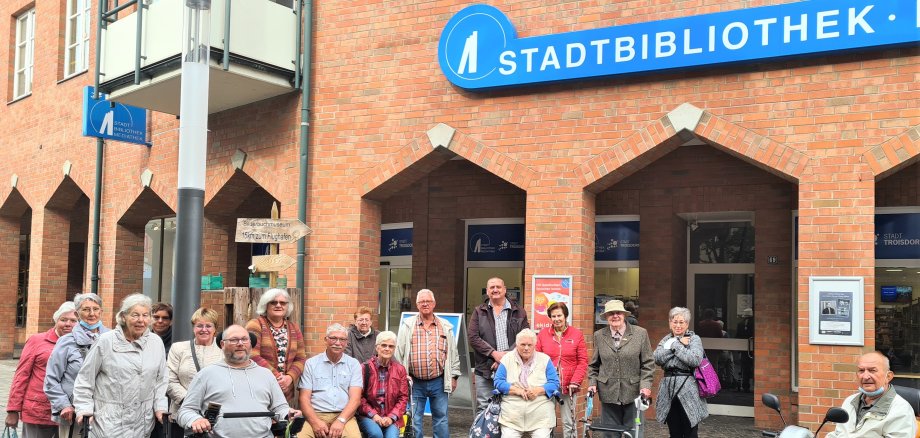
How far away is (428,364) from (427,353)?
0.34ft

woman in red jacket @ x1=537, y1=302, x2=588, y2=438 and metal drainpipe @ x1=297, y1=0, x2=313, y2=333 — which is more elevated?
metal drainpipe @ x1=297, y1=0, x2=313, y2=333

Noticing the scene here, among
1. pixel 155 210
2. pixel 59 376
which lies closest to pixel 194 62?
pixel 59 376

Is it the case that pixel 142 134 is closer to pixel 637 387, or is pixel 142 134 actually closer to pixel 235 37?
pixel 235 37

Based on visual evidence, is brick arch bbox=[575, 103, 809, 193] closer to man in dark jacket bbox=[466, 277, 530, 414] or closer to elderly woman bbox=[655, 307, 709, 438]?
man in dark jacket bbox=[466, 277, 530, 414]

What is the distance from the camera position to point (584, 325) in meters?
10.0

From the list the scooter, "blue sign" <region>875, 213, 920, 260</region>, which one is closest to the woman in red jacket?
the scooter

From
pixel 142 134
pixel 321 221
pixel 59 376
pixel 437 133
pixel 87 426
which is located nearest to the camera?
pixel 87 426

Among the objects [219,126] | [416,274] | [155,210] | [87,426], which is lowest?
[87,426]

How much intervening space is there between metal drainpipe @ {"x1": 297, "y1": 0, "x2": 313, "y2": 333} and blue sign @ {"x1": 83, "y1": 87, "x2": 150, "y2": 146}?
151 inches

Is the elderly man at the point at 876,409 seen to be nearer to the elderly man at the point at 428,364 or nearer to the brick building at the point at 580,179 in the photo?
the brick building at the point at 580,179

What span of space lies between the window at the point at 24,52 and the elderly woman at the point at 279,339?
1349 centimetres

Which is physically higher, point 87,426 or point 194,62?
point 194,62

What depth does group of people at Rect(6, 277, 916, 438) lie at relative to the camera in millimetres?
5617

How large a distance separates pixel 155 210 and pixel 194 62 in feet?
26.8
